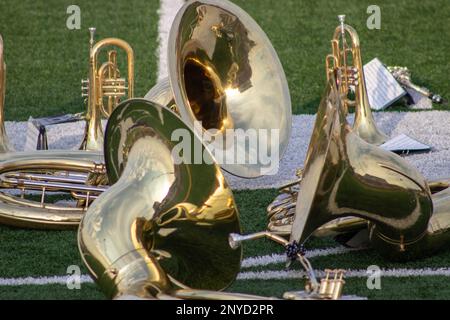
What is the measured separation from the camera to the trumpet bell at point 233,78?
471cm

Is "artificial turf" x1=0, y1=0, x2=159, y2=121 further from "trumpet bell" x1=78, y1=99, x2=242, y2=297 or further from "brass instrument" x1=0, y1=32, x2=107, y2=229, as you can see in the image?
"trumpet bell" x1=78, y1=99, x2=242, y2=297

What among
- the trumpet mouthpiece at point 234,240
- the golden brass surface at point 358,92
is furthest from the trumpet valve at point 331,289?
the golden brass surface at point 358,92

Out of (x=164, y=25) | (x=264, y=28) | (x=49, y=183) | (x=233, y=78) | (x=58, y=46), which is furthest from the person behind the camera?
(x=164, y=25)

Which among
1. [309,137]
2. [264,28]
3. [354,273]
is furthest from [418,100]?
[354,273]

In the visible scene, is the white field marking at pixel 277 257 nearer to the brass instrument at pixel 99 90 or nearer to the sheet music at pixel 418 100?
the brass instrument at pixel 99 90

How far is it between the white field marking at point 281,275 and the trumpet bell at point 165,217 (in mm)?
526

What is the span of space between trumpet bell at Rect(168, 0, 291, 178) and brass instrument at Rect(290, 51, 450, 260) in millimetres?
844

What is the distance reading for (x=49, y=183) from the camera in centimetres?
474

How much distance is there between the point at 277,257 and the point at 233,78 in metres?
0.96

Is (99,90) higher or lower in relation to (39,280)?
higher

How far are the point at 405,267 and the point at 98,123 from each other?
6.03ft

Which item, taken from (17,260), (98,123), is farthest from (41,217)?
(98,123)

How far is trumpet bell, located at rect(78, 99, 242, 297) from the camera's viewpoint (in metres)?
3.47

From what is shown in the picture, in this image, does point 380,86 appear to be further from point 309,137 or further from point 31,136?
point 31,136
